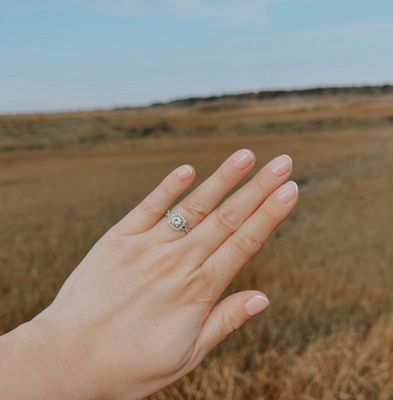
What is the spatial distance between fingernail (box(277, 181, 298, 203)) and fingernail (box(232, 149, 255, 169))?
81 millimetres

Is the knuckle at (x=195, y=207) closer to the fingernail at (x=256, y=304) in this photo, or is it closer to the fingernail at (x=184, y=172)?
→ the fingernail at (x=184, y=172)

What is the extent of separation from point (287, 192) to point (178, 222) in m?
0.25

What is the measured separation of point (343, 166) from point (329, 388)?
10313 mm

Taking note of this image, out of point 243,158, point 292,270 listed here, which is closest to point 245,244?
point 243,158

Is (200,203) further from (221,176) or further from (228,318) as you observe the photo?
(228,318)

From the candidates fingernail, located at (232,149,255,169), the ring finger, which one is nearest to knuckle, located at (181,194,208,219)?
the ring finger

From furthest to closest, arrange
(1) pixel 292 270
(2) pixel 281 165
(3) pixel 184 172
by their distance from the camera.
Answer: (1) pixel 292 270, (3) pixel 184 172, (2) pixel 281 165

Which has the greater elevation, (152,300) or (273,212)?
(273,212)

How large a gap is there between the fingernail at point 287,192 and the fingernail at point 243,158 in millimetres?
81

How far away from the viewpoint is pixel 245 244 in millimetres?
1486

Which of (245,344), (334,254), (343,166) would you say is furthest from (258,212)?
(343,166)

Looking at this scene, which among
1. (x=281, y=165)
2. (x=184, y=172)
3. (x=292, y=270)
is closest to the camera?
(x=281, y=165)

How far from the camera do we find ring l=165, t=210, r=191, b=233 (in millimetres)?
1532

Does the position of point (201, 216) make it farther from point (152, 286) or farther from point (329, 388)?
point (329, 388)
